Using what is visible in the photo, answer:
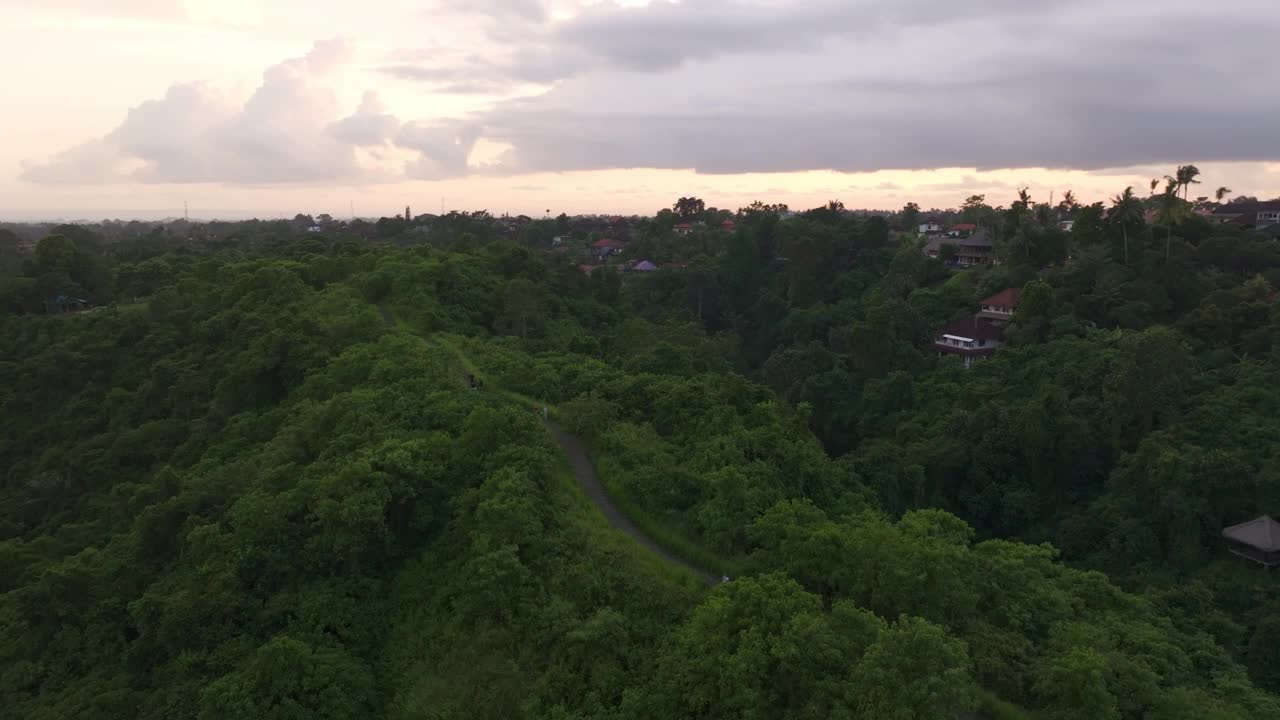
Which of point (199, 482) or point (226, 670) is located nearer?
point (226, 670)

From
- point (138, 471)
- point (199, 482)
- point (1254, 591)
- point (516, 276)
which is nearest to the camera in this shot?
point (199, 482)

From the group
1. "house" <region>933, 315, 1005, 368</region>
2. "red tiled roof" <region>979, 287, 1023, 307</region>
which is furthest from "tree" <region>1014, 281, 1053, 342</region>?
"red tiled roof" <region>979, 287, 1023, 307</region>

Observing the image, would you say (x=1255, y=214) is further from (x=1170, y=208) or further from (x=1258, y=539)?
(x=1258, y=539)

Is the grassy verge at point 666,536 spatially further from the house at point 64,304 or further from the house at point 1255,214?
the house at point 1255,214

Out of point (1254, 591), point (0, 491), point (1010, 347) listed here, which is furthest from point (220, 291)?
point (1254, 591)

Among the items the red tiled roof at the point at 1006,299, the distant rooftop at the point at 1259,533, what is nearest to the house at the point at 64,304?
the red tiled roof at the point at 1006,299

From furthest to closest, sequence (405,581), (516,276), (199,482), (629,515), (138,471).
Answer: (516,276) < (138,471) < (199,482) < (629,515) < (405,581)

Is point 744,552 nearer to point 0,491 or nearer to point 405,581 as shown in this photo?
point 405,581
